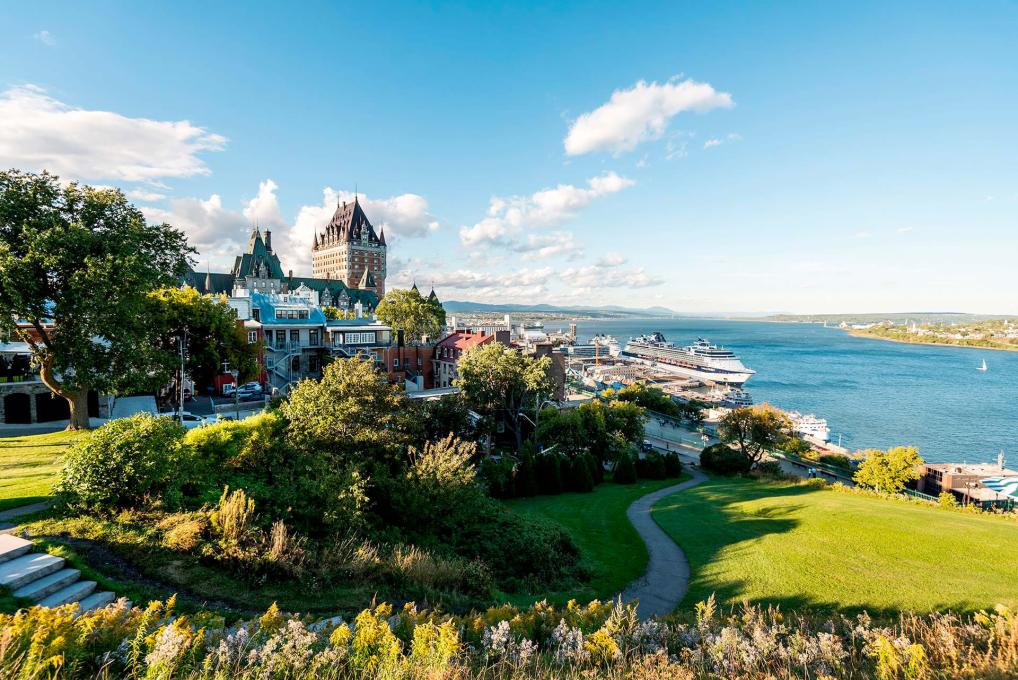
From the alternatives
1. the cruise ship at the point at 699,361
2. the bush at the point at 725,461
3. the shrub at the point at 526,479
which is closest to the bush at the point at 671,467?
the bush at the point at 725,461

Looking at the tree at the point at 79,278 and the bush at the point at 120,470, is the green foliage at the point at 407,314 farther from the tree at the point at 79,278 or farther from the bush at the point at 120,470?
the bush at the point at 120,470

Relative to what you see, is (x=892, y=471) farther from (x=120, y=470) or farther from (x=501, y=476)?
(x=120, y=470)

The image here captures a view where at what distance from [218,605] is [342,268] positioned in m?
130

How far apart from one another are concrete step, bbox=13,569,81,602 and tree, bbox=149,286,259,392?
21024 mm

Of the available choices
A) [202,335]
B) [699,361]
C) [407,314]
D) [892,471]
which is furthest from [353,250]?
[892,471]

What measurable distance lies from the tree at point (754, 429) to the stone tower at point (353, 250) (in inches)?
4163

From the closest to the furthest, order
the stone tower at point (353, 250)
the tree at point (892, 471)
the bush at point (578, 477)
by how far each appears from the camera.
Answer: the bush at point (578, 477), the tree at point (892, 471), the stone tower at point (353, 250)

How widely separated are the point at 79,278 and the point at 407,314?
4613 centimetres

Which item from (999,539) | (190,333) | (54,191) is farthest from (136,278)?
(999,539)

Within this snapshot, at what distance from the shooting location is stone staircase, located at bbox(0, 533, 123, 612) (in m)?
7.04

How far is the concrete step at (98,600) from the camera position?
708 cm

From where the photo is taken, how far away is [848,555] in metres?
12.9

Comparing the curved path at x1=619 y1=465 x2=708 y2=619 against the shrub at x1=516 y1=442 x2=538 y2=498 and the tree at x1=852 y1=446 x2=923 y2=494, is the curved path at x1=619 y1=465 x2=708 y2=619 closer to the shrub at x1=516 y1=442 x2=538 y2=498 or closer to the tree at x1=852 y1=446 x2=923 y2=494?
the shrub at x1=516 y1=442 x2=538 y2=498

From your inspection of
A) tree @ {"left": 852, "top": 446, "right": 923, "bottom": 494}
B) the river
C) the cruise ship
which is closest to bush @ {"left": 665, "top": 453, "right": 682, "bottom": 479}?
tree @ {"left": 852, "top": 446, "right": 923, "bottom": 494}
